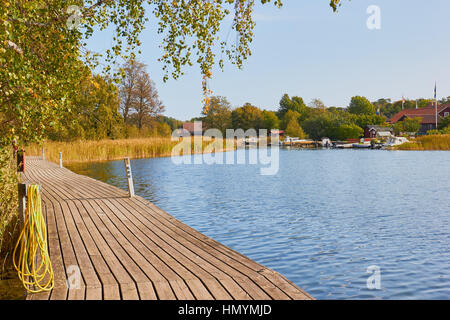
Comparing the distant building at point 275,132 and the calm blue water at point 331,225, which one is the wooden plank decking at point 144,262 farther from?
the distant building at point 275,132

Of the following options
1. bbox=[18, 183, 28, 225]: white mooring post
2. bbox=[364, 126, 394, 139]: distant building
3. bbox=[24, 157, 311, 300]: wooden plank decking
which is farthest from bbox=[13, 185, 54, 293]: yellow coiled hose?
bbox=[364, 126, 394, 139]: distant building

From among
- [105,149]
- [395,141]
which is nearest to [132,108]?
[105,149]

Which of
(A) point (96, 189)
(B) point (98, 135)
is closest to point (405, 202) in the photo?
(A) point (96, 189)

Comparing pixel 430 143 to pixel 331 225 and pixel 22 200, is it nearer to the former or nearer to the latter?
pixel 331 225

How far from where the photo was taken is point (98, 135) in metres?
49.4

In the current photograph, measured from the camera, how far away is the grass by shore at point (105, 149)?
3706 centimetres

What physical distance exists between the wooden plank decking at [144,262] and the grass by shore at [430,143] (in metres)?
55.4

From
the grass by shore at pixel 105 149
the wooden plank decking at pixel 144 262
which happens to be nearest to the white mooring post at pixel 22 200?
the wooden plank decking at pixel 144 262

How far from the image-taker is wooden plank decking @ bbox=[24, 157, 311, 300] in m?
5.00

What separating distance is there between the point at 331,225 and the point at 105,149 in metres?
30.6

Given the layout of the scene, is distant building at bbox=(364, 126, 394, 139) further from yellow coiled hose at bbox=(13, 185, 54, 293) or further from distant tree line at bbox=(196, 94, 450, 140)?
yellow coiled hose at bbox=(13, 185, 54, 293)

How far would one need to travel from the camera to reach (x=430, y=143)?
199ft
